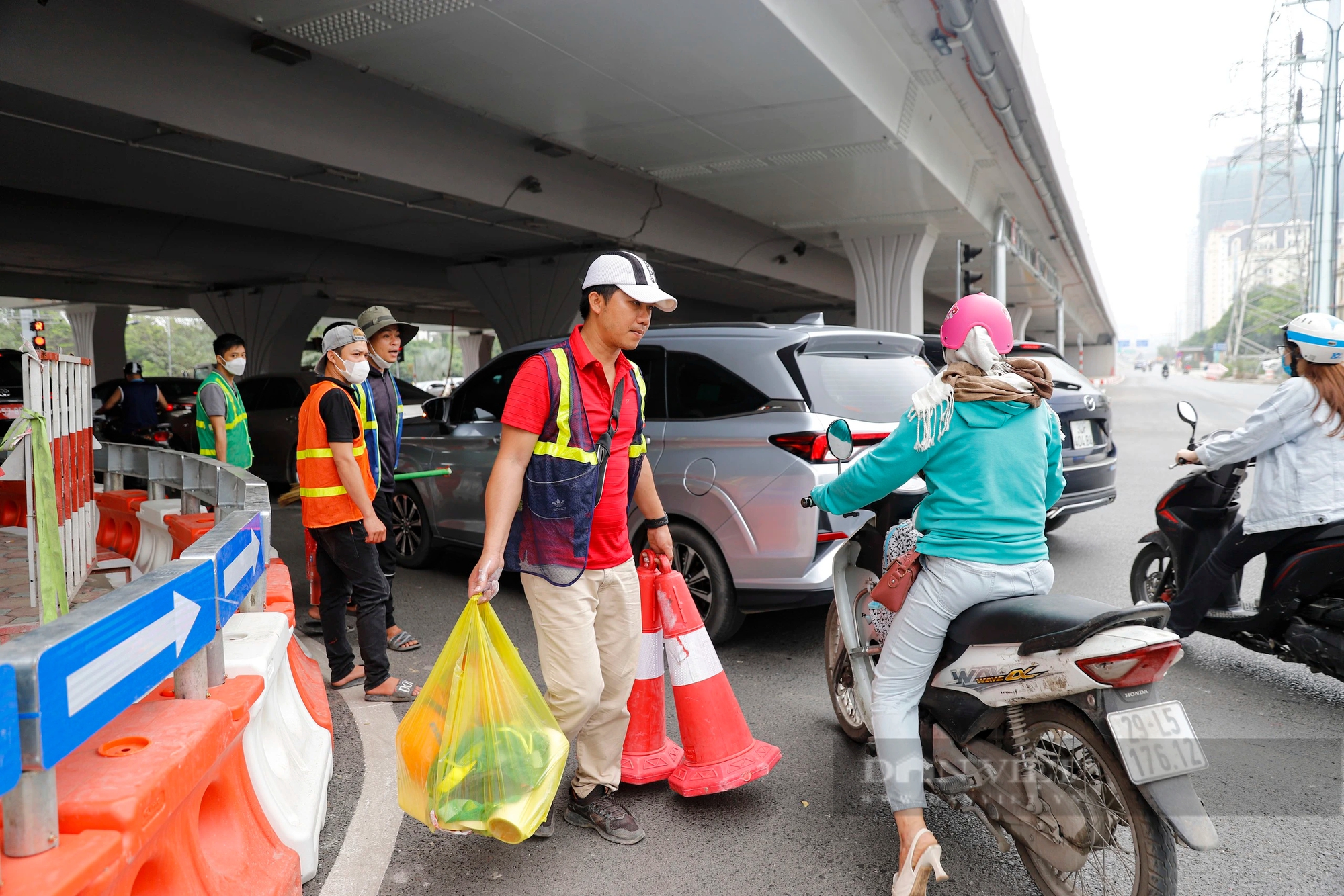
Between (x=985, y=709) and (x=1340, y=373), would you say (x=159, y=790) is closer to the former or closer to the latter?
(x=985, y=709)

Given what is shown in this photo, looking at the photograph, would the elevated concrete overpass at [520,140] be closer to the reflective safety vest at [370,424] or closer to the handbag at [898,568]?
the reflective safety vest at [370,424]

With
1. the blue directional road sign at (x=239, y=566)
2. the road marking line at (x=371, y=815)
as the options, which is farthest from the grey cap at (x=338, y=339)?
the road marking line at (x=371, y=815)

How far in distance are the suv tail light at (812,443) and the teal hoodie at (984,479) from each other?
1.81 meters

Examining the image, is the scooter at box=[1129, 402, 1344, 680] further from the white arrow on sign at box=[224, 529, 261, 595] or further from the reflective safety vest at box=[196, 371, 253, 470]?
the reflective safety vest at box=[196, 371, 253, 470]

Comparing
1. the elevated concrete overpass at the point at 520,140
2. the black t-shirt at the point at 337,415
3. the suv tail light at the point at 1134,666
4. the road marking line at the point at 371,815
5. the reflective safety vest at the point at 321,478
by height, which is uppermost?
the elevated concrete overpass at the point at 520,140

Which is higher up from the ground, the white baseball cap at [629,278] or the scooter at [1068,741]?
the white baseball cap at [629,278]

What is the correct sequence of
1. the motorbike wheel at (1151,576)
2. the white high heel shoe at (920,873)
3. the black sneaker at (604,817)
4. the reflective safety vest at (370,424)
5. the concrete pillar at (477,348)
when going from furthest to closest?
the concrete pillar at (477,348), the motorbike wheel at (1151,576), the reflective safety vest at (370,424), the black sneaker at (604,817), the white high heel shoe at (920,873)

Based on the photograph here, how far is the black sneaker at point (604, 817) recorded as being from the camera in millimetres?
3141

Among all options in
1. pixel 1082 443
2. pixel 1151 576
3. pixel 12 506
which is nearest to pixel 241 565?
pixel 1151 576

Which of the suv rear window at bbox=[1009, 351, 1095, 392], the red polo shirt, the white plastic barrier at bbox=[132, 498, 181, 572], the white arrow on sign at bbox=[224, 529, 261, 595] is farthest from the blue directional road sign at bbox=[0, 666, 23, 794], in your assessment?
the suv rear window at bbox=[1009, 351, 1095, 392]

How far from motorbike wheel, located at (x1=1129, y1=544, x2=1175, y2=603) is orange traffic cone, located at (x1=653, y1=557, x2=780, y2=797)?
2.81 m

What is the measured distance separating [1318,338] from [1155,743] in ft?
8.67

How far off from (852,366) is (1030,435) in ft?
7.62

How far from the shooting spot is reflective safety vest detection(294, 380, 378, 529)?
4.46 m
